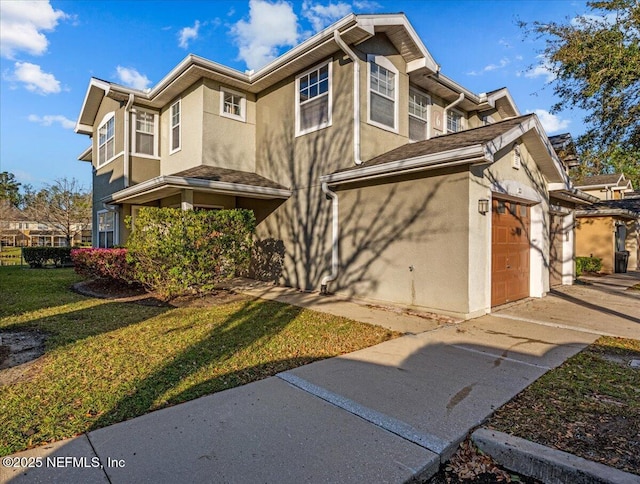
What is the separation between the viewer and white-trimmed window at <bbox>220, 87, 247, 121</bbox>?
36.9ft

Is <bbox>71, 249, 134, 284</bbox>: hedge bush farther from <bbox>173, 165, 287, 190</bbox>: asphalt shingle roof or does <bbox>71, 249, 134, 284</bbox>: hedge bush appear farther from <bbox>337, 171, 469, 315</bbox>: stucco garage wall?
<bbox>337, 171, 469, 315</bbox>: stucco garage wall

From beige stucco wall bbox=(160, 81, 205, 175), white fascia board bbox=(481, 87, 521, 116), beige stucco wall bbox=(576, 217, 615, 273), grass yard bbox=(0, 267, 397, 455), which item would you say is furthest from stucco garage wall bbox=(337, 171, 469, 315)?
beige stucco wall bbox=(576, 217, 615, 273)

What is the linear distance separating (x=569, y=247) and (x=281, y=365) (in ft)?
40.0

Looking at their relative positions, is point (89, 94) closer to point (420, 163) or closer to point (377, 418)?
point (420, 163)

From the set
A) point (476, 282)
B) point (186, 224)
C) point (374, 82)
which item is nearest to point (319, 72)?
point (374, 82)

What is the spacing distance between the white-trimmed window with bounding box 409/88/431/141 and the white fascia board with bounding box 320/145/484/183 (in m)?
3.31

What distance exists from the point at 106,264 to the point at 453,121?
12.1 metres

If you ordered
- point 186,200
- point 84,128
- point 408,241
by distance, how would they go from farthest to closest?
point 84,128
point 186,200
point 408,241

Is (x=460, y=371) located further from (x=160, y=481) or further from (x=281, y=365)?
(x=160, y=481)

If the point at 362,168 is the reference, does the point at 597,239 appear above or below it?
below

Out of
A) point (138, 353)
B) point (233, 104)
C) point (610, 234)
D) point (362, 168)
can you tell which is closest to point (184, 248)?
point (138, 353)

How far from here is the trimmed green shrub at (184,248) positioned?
803 cm

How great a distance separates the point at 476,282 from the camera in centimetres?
720

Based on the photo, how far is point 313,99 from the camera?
10008 millimetres
